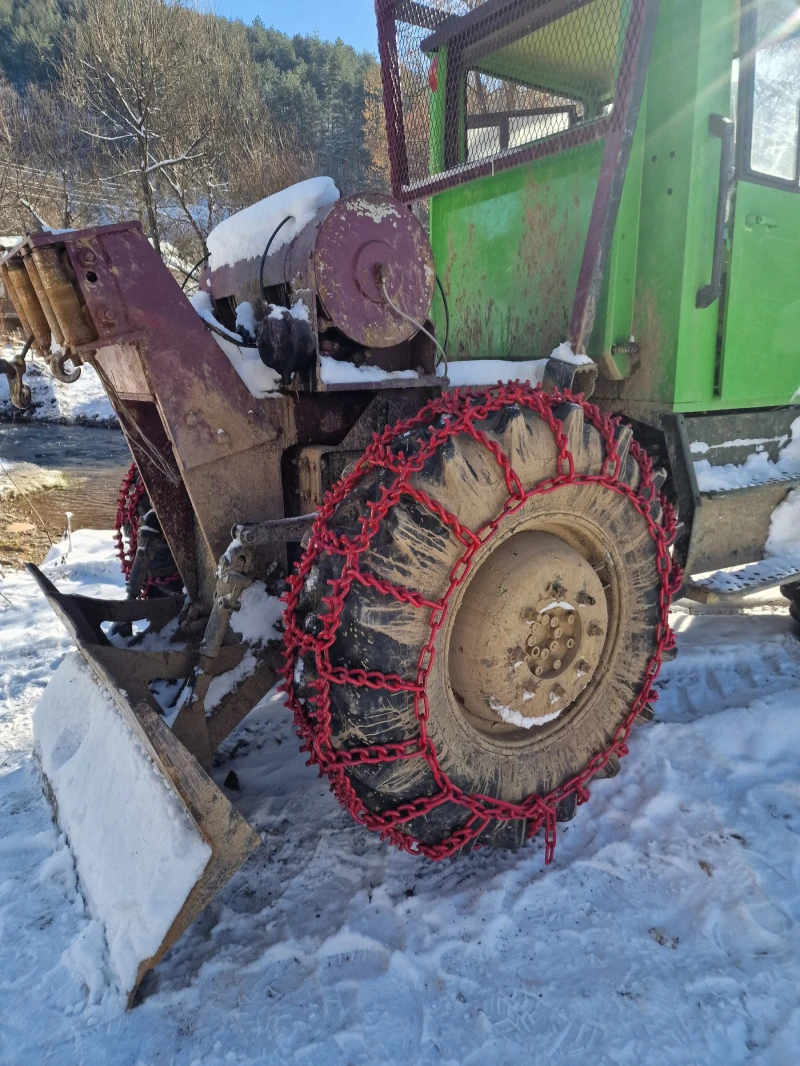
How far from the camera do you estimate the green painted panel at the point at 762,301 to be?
262cm

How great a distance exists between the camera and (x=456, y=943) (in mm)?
1752

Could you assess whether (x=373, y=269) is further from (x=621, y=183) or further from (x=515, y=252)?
(x=515, y=252)

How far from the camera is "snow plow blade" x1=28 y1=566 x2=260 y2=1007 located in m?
1.59

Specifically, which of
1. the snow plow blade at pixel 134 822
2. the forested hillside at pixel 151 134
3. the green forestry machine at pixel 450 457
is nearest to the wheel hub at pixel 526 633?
the green forestry machine at pixel 450 457

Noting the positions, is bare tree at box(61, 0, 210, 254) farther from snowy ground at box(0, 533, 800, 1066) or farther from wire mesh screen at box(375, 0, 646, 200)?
snowy ground at box(0, 533, 800, 1066)

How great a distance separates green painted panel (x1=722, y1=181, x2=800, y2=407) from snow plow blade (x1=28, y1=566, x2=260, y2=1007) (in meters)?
2.43

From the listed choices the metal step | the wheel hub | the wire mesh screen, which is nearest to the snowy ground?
the wheel hub

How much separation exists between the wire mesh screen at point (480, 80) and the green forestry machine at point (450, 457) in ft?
0.19

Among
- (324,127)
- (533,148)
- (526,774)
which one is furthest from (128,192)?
(526,774)

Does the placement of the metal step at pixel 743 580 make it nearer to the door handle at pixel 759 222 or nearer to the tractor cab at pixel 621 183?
the tractor cab at pixel 621 183

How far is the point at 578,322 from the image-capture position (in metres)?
2.51

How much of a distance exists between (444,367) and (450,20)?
2157 mm

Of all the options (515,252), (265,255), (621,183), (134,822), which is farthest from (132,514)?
(621,183)

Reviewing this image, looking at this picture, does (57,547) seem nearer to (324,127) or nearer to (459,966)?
(459,966)
